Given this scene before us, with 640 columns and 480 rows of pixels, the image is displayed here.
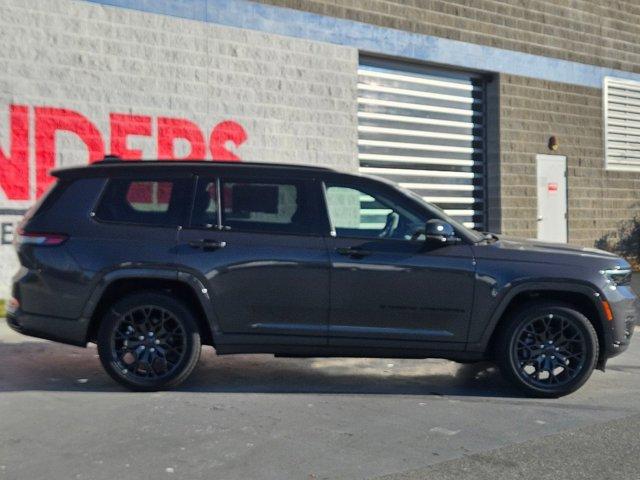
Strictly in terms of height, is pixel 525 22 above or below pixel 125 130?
above

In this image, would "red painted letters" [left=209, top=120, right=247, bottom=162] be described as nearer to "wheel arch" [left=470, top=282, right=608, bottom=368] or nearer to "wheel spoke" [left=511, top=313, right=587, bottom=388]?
"wheel arch" [left=470, top=282, right=608, bottom=368]

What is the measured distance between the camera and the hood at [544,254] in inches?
263

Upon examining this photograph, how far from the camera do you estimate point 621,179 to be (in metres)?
17.7

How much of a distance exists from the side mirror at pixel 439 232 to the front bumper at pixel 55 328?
2.67m

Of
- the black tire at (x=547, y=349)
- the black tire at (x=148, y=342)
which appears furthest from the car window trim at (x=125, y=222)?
the black tire at (x=547, y=349)

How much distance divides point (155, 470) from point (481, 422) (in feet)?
7.60

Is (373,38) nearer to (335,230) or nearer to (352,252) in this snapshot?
(335,230)

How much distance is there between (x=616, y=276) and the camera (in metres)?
6.83

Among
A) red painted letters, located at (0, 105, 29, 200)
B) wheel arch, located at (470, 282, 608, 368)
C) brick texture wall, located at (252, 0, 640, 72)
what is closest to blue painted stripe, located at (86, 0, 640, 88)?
brick texture wall, located at (252, 0, 640, 72)

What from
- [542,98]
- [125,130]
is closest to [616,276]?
[125,130]

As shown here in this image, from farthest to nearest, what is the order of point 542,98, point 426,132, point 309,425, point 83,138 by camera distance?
1. point 542,98
2. point 426,132
3. point 83,138
4. point 309,425

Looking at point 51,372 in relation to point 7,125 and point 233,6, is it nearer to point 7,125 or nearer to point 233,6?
point 7,125

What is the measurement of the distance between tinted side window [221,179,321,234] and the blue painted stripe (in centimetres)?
560

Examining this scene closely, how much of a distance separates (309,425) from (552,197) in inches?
458
